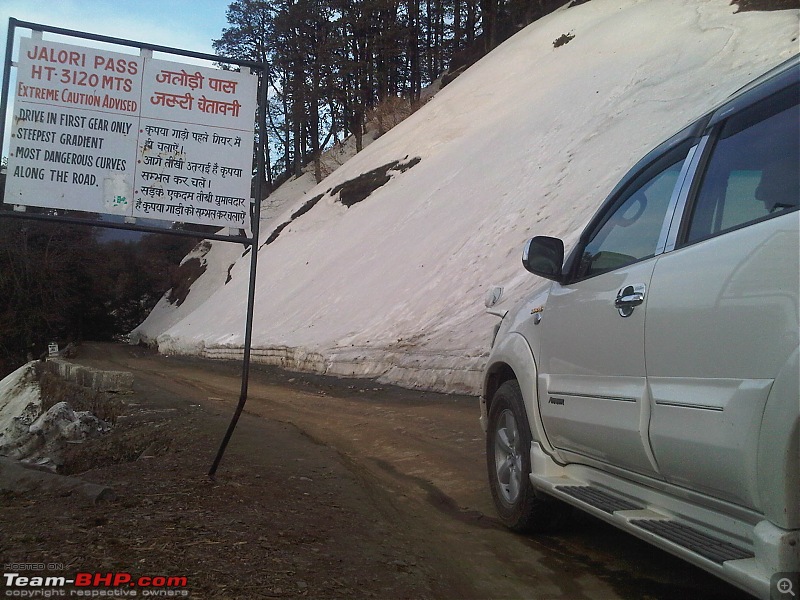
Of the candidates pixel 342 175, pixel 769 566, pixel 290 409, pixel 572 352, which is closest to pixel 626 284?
pixel 572 352

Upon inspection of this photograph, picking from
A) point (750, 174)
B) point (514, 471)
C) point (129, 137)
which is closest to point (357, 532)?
point (514, 471)

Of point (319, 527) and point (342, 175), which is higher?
point (342, 175)

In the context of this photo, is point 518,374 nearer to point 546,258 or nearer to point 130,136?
point 546,258

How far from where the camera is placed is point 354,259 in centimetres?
2300

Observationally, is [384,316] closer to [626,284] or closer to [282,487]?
[282,487]

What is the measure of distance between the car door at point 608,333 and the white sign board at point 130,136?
8.90ft

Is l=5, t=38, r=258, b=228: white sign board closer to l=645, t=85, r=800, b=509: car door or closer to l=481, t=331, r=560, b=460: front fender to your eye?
l=481, t=331, r=560, b=460: front fender

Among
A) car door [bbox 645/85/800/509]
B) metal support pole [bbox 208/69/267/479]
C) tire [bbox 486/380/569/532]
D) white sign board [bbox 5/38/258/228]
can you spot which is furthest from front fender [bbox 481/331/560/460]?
white sign board [bbox 5/38/258/228]

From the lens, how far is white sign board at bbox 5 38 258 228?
4.88 meters

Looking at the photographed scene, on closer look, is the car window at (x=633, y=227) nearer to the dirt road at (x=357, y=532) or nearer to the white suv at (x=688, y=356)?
the white suv at (x=688, y=356)

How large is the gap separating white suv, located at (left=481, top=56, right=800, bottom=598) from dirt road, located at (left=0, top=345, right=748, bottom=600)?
0.46 meters

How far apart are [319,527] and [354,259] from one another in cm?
1902

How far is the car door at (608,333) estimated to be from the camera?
2.96m

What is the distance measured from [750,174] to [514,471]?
7.61ft
